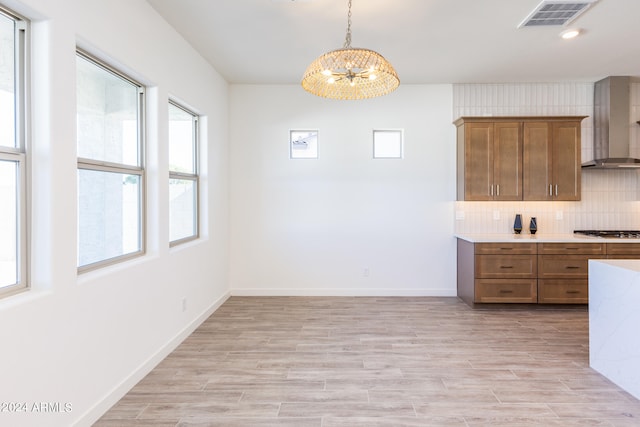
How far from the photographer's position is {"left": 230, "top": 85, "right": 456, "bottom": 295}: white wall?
16.8ft

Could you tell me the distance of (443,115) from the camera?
16.8 feet

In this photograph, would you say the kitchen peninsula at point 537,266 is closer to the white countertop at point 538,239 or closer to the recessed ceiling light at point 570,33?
the white countertop at point 538,239

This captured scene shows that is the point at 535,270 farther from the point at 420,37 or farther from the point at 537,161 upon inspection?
the point at 420,37

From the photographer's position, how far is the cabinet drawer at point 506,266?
4469 mm

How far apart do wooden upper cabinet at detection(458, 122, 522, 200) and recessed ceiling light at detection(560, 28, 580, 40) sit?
1.27 meters

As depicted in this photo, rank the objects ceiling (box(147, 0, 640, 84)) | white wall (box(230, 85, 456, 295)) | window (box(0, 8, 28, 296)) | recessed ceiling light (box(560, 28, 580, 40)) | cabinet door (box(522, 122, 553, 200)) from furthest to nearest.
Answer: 1. white wall (box(230, 85, 456, 295))
2. cabinet door (box(522, 122, 553, 200))
3. recessed ceiling light (box(560, 28, 580, 40))
4. ceiling (box(147, 0, 640, 84))
5. window (box(0, 8, 28, 296))

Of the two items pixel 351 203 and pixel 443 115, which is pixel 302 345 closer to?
pixel 351 203

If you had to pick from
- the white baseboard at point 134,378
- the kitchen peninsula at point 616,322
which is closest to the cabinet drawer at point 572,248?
the kitchen peninsula at point 616,322

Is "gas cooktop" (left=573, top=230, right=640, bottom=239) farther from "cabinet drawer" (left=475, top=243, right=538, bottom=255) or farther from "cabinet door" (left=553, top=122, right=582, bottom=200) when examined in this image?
"cabinet drawer" (left=475, top=243, right=538, bottom=255)

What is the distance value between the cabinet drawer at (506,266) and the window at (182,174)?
3303 mm

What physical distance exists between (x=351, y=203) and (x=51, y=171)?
3703 mm

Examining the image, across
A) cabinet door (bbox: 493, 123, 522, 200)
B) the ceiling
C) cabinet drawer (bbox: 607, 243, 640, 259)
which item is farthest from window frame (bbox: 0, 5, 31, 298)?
cabinet drawer (bbox: 607, 243, 640, 259)

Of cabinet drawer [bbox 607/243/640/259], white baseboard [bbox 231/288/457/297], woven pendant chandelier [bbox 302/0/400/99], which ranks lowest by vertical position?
white baseboard [bbox 231/288/457/297]

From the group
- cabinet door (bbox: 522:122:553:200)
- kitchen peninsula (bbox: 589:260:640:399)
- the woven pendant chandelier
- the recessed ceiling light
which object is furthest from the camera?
cabinet door (bbox: 522:122:553:200)
